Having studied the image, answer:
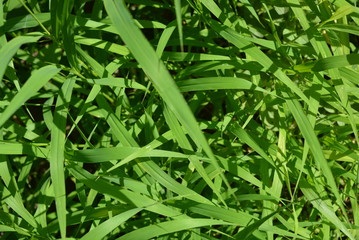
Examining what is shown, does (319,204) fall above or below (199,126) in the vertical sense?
below

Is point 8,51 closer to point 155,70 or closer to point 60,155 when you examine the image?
point 60,155

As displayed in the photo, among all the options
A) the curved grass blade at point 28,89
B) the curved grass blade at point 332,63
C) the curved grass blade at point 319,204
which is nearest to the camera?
the curved grass blade at point 28,89

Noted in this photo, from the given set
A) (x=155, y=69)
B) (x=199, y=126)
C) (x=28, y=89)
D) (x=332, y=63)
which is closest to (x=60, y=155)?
(x=28, y=89)

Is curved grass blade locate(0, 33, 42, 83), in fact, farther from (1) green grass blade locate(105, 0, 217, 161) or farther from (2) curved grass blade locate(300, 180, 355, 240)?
(2) curved grass blade locate(300, 180, 355, 240)

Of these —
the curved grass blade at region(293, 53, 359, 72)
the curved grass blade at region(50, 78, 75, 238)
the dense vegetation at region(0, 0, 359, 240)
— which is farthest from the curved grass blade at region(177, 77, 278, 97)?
the curved grass blade at region(50, 78, 75, 238)

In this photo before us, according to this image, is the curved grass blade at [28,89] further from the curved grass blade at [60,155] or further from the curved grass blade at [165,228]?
the curved grass blade at [165,228]

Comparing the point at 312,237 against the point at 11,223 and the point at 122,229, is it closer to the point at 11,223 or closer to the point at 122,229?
the point at 122,229

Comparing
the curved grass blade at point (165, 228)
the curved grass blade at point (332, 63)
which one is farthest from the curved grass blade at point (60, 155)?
the curved grass blade at point (332, 63)

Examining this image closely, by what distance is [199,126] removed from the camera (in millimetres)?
789

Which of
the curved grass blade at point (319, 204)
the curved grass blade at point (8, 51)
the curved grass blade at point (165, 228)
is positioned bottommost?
the curved grass blade at point (319, 204)

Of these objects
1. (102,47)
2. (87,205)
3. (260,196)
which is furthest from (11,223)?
(260,196)

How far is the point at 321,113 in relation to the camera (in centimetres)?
129

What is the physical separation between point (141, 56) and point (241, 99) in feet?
1.96

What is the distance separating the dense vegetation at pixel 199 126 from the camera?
0.90 meters
